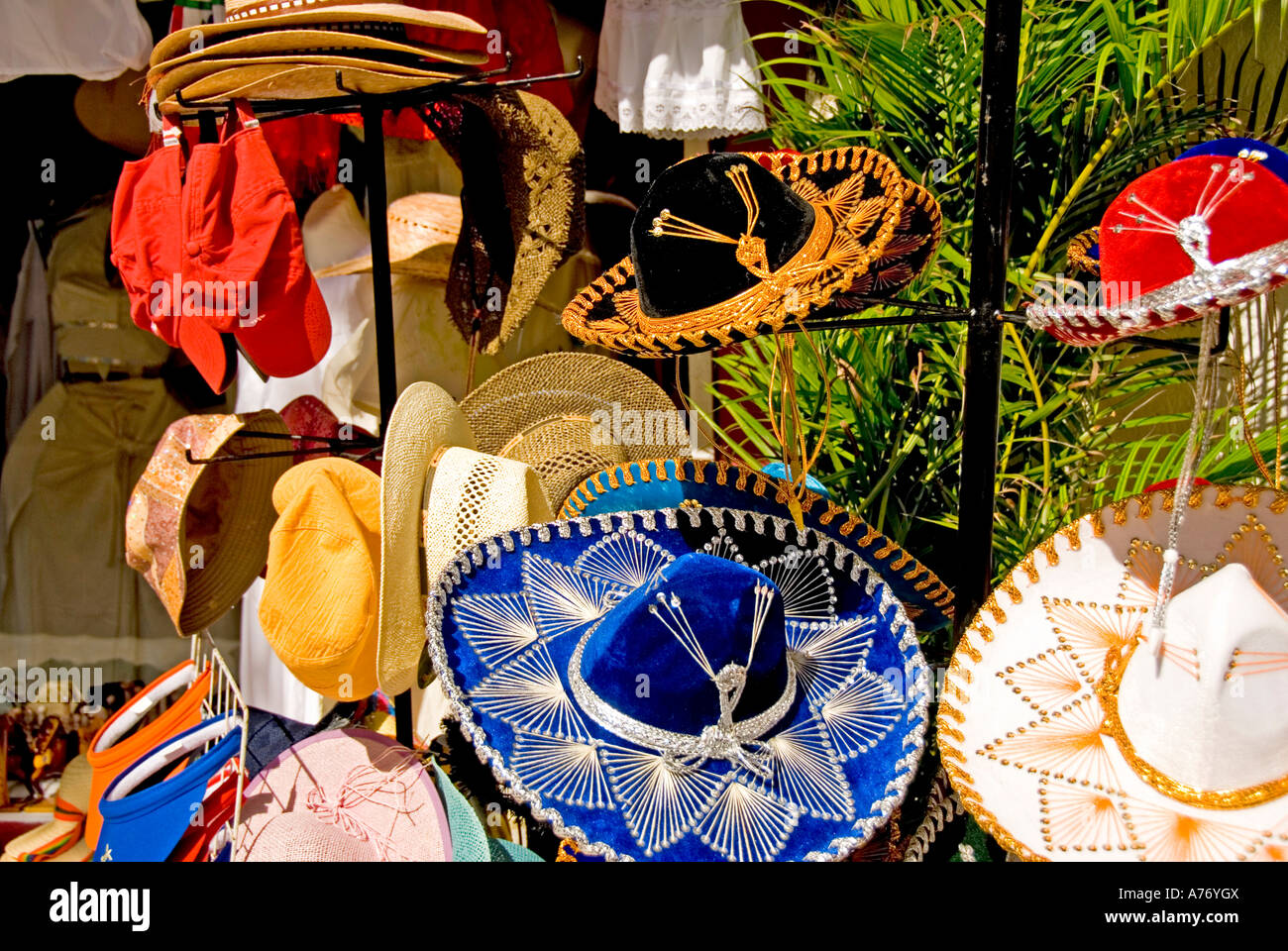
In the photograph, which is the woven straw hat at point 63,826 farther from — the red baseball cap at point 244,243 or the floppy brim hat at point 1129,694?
the floppy brim hat at point 1129,694

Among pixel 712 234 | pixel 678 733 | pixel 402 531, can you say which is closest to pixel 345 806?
pixel 402 531

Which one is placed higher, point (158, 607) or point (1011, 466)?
point (1011, 466)

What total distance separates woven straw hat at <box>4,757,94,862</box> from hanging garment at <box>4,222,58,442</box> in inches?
32.7

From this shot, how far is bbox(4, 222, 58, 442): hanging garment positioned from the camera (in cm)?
236

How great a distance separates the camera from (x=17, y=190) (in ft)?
7.70

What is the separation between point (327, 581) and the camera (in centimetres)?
147

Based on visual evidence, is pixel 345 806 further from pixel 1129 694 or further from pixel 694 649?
pixel 1129 694

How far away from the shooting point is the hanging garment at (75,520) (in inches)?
94.6

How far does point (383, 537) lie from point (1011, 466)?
3.53ft

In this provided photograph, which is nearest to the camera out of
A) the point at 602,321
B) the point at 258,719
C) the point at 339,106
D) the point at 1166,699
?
the point at 1166,699

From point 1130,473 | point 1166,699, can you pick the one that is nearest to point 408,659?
point 1166,699

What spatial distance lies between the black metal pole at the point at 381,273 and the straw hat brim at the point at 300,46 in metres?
0.15

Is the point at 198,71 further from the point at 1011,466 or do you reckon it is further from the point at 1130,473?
the point at 1130,473

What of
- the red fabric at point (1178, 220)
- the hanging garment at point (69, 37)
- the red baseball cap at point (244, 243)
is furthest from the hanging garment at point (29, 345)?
the red fabric at point (1178, 220)
